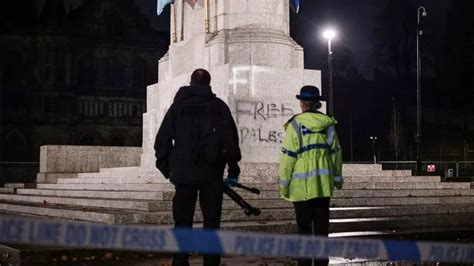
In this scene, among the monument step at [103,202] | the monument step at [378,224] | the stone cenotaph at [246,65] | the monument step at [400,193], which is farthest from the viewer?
the stone cenotaph at [246,65]

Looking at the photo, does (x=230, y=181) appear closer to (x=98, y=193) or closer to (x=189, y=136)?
(x=189, y=136)

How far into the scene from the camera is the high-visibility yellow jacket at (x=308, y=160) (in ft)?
21.4

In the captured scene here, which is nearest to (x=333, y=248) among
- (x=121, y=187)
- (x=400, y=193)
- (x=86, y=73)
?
(x=400, y=193)

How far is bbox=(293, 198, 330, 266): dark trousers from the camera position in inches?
257

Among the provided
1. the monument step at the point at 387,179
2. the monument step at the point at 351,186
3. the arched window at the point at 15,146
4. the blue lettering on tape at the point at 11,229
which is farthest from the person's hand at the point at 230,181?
the arched window at the point at 15,146

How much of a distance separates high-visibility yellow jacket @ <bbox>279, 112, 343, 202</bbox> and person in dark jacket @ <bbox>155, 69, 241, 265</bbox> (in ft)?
1.53

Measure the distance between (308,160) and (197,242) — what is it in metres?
2.75

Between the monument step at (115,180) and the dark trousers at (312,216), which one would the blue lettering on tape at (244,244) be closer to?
the dark trousers at (312,216)

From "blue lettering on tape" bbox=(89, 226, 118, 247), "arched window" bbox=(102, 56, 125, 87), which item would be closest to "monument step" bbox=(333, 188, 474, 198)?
"blue lettering on tape" bbox=(89, 226, 118, 247)

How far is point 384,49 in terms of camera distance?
2466 inches

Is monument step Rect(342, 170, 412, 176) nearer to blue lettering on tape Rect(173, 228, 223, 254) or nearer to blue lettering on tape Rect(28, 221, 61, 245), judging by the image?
blue lettering on tape Rect(173, 228, 223, 254)

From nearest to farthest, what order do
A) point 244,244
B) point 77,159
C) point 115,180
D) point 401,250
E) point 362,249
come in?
point 244,244
point 362,249
point 401,250
point 115,180
point 77,159

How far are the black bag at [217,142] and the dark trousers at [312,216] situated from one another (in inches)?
28.7

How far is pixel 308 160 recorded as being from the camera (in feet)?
21.6
